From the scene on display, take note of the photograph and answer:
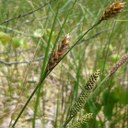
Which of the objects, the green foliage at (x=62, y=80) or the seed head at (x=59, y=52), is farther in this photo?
the green foliage at (x=62, y=80)

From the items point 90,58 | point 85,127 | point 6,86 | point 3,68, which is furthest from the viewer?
point 90,58

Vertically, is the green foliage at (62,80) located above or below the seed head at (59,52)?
above

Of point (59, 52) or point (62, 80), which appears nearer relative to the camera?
point (59, 52)

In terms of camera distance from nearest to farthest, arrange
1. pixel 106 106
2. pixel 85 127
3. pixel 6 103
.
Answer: pixel 85 127 → pixel 106 106 → pixel 6 103

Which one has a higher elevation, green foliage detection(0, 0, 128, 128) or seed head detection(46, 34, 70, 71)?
green foliage detection(0, 0, 128, 128)

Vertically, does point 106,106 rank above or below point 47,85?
below

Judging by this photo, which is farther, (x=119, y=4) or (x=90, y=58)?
(x=90, y=58)

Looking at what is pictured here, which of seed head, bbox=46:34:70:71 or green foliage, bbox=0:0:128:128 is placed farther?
green foliage, bbox=0:0:128:128

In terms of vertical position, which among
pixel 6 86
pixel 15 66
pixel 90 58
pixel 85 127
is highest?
pixel 90 58

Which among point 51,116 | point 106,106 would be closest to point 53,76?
point 51,116

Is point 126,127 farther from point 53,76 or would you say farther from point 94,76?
point 53,76

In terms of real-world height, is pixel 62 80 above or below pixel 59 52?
above
